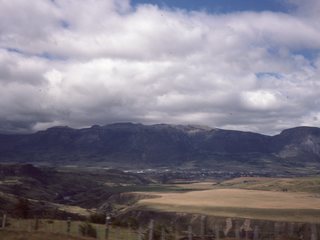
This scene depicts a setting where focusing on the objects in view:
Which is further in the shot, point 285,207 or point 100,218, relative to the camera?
point 285,207

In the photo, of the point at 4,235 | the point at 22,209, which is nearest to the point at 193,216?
the point at 22,209

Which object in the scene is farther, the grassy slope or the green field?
the green field

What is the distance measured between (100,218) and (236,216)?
94.9 meters

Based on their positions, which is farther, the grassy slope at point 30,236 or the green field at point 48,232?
the green field at point 48,232

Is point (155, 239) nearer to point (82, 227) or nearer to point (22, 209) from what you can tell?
point (82, 227)

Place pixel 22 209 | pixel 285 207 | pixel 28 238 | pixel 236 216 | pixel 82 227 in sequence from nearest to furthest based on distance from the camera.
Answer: pixel 28 238, pixel 82 227, pixel 22 209, pixel 236 216, pixel 285 207

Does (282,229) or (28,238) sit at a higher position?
(28,238)

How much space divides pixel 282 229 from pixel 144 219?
204 ft

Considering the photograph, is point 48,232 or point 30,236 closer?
point 30,236

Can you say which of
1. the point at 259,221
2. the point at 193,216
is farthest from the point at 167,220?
the point at 259,221

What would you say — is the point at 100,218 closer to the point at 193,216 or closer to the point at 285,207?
the point at 193,216

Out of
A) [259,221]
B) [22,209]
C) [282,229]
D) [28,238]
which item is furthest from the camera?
[259,221]

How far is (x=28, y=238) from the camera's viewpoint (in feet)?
174

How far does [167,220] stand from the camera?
19225 cm
